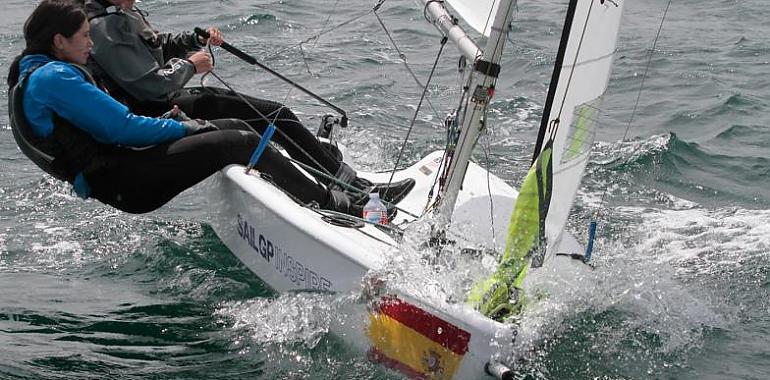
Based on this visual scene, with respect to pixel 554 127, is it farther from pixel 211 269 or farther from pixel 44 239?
pixel 44 239

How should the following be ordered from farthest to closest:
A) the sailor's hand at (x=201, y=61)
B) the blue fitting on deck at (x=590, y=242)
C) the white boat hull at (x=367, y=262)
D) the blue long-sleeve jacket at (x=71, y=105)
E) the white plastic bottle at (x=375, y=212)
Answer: the sailor's hand at (x=201, y=61), the white plastic bottle at (x=375, y=212), the blue fitting on deck at (x=590, y=242), the blue long-sleeve jacket at (x=71, y=105), the white boat hull at (x=367, y=262)

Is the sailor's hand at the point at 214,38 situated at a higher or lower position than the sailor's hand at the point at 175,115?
higher

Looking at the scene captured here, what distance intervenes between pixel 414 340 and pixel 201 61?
6.07 feet

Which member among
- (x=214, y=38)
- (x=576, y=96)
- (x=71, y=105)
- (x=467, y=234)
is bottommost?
(x=467, y=234)

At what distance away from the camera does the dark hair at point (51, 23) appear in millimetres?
3980

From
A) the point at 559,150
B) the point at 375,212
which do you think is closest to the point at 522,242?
the point at 559,150

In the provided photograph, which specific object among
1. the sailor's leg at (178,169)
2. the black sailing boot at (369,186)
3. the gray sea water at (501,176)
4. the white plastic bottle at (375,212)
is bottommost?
the gray sea water at (501,176)

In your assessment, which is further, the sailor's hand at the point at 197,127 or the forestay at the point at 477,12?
the forestay at the point at 477,12

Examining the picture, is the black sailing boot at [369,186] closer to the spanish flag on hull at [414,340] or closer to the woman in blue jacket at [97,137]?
the woman in blue jacket at [97,137]

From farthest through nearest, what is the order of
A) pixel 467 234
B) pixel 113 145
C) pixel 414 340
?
pixel 467 234
pixel 113 145
pixel 414 340

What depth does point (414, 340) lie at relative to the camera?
3.57m

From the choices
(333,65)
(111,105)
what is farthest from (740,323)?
(333,65)

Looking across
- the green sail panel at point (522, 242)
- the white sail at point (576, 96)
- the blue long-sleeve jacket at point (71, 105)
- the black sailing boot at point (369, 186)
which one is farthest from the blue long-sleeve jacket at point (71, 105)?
the white sail at point (576, 96)

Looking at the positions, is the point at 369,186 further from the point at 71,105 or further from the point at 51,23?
the point at 51,23
